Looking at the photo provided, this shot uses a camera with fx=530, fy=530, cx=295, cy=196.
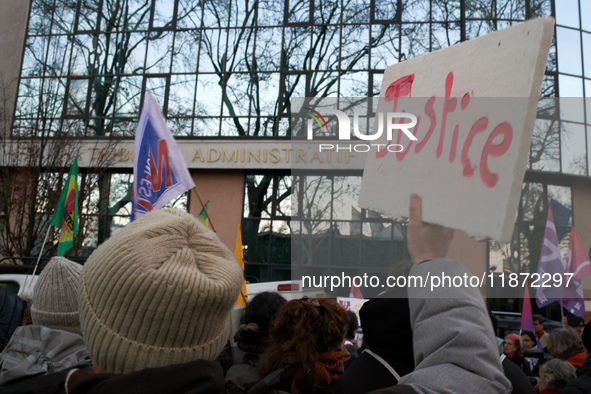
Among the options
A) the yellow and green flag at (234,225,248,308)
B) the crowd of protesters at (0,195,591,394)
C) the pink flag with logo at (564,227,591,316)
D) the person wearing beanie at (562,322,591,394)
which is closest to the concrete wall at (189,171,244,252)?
the yellow and green flag at (234,225,248,308)

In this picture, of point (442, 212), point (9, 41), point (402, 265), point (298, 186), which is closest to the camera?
point (442, 212)

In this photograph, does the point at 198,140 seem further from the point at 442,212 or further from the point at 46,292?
the point at 442,212

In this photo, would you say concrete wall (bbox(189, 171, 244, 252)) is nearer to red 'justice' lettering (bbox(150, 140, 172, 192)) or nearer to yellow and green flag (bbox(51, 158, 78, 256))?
yellow and green flag (bbox(51, 158, 78, 256))

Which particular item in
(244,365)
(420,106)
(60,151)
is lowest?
(244,365)

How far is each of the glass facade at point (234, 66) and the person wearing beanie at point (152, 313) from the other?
47.1ft

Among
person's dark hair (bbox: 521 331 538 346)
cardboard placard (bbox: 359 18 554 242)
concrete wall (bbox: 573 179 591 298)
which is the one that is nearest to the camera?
cardboard placard (bbox: 359 18 554 242)

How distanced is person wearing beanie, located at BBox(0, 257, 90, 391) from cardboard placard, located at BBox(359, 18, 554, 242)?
53.9 inches

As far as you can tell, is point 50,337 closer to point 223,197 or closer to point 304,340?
point 304,340

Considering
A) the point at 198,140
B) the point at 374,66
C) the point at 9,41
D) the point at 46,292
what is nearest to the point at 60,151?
the point at 198,140

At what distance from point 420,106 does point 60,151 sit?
1571 centimetres

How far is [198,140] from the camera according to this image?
54.1 feet

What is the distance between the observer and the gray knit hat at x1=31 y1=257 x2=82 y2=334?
7.99ft

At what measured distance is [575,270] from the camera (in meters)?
8.00

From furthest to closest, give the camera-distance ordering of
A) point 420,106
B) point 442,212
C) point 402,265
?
1. point 420,106
2. point 402,265
3. point 442,212
